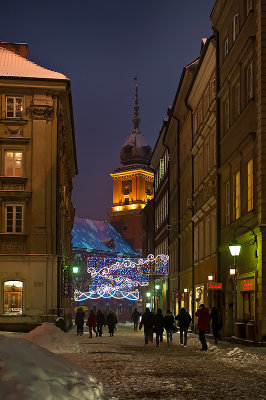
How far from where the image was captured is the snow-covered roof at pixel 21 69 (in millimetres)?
40125

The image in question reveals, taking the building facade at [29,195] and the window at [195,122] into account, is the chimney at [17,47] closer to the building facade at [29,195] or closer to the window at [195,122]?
the building facade at [29,195]

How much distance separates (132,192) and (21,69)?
314 ft

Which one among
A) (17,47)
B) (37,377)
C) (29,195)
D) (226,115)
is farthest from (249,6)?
(37,377)

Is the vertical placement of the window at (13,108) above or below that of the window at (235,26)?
below

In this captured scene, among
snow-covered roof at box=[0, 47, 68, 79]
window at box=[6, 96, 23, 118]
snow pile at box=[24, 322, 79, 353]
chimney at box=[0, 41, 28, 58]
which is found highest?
chimney at box=[0, 41, 28, 58]

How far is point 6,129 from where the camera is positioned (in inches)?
1566

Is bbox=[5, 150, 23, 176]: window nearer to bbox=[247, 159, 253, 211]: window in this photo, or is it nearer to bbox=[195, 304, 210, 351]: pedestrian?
bbox=[247, 159, 253, 211]: window

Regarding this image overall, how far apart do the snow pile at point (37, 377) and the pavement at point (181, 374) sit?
1289 millimetres

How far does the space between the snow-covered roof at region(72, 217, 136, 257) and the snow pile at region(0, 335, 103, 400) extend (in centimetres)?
10849

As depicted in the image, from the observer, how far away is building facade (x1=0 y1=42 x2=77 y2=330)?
128 feet

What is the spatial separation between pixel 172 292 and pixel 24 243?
67.4ft

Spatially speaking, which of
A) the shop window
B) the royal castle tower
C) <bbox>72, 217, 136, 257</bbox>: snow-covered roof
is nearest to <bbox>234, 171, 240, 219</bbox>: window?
the shop window

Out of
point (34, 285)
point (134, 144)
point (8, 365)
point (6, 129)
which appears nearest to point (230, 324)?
point (34, 285)

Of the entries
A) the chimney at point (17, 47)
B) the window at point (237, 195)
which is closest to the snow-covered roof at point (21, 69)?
the chimney at point (17, 47)
